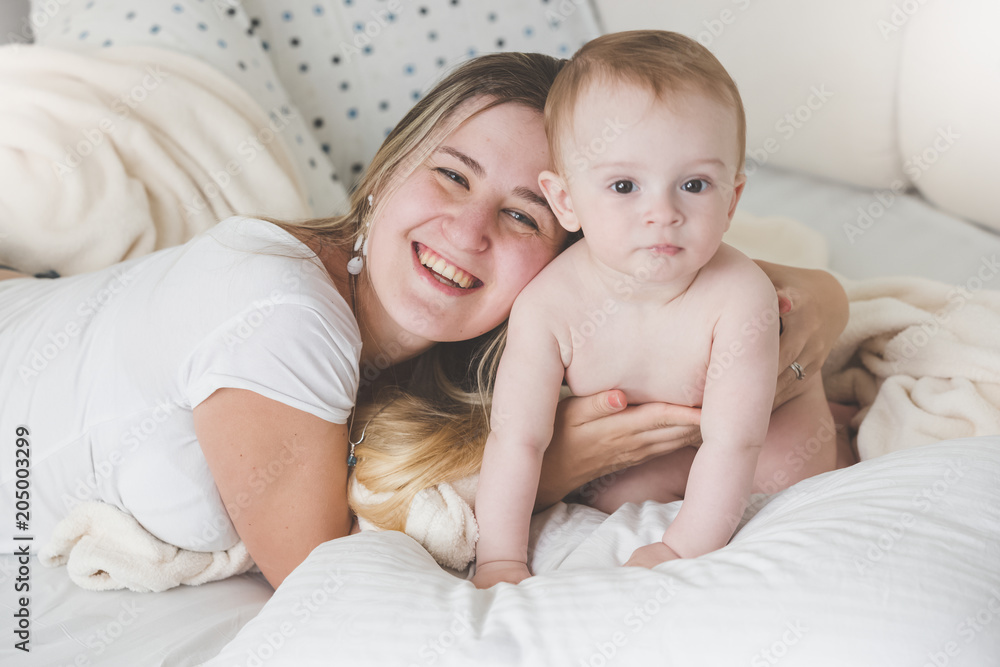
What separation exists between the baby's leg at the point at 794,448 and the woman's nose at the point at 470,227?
0.47 m

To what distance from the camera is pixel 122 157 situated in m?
1.37

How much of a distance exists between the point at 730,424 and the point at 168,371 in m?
0.68

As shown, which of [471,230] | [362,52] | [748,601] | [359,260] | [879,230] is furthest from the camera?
[362,52]

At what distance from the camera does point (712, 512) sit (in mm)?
780

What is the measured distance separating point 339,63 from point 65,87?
0.72m

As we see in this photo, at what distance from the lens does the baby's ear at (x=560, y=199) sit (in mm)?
848

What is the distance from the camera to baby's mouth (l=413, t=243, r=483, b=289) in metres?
0.96

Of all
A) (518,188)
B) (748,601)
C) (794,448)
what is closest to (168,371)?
(518,188)

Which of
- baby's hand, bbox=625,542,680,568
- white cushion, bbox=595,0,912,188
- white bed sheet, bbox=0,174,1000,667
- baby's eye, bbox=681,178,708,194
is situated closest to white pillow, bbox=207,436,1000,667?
white bed sheet, bbox=0,174,1000,667

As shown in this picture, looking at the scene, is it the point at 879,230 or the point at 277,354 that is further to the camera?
the point at 879,230

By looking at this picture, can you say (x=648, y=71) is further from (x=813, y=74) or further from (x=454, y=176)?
(x=813, y=74)

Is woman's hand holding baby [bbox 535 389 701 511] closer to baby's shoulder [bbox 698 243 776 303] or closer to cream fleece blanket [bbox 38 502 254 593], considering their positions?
baby's shoulder [bbox 698 243 776 303]

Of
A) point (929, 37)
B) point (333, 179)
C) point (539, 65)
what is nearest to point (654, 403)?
point (539, 65)

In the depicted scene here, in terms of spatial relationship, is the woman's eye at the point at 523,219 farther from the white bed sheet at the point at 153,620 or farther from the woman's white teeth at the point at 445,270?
the white bed sheet at the point at 153,620
